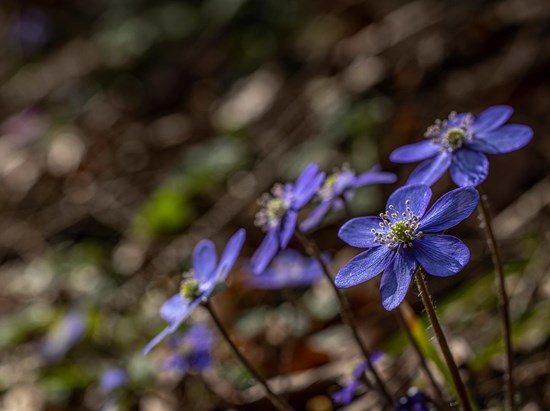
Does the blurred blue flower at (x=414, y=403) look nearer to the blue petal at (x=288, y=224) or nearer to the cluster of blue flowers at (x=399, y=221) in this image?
the cluster of blue flowers at (x=399, y=221)

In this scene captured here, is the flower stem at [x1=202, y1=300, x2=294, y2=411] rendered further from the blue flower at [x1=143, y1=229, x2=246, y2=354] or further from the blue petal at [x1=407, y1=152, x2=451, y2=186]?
the blue petal at [x1=407, y1=152, x2=451, y2=186]

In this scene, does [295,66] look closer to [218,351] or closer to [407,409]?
[218,351]

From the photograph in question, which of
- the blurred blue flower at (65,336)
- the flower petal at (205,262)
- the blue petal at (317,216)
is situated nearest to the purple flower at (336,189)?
the blue petal at (317,216)

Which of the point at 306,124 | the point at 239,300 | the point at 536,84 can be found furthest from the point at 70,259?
the point at 536,84

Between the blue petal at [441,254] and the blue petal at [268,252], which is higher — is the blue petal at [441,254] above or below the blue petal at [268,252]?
above

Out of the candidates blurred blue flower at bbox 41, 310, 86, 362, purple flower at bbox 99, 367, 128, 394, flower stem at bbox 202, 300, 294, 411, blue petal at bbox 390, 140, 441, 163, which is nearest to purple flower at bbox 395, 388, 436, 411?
flower stem at bbox 202, 300, 294, 411

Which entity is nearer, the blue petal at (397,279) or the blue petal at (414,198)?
the blue petal at (397,279)
